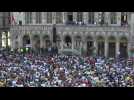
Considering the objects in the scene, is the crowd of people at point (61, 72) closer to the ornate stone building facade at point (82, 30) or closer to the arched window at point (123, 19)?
the ornate stone building facade at point (82, 30)

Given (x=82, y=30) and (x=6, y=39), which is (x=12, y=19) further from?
(x=82, y=30)

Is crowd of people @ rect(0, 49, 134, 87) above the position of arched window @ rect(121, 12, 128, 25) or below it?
below

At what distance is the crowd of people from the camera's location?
1534 cm

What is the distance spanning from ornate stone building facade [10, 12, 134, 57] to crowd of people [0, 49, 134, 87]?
8101 mm

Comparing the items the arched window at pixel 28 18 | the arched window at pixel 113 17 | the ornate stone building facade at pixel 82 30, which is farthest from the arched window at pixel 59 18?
the arched window at pixel 113 17

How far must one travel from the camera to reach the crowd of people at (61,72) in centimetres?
1534

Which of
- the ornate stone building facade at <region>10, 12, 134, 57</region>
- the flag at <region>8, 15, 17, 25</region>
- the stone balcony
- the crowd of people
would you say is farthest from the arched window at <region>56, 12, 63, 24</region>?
the crowd of people

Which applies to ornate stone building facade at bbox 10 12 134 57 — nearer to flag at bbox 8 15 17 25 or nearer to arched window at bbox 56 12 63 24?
arched window at bbox 56 12 63 24

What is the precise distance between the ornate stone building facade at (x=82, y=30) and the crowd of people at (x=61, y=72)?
26.6ft
